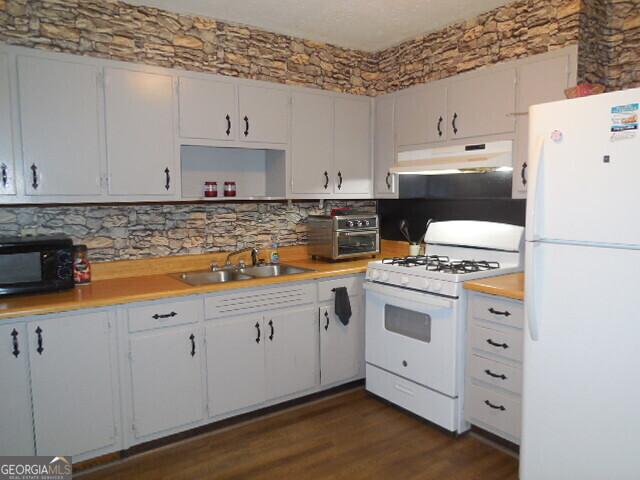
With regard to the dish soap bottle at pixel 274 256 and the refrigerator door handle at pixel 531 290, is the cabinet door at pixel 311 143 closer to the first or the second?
the dish soap bottle at pixel 274 256

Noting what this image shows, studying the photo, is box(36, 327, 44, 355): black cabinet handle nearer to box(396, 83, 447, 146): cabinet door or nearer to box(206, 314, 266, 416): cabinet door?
box(206, 314, 266, 416): cabinet door

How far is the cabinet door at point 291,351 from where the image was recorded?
3.10 meters

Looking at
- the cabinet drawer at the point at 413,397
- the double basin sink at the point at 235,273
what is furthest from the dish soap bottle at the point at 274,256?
the cabinet drawer at the point at 413,397

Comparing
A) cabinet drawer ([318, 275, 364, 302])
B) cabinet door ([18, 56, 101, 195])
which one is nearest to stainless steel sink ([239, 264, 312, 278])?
cabinet drawer ([318, 275, 364, 302])

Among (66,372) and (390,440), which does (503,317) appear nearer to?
(390,440)

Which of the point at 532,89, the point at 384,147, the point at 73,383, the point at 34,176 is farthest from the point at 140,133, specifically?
the point at 532,89

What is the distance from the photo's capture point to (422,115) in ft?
11.9

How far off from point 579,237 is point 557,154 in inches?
14.5

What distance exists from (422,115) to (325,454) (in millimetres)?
2497

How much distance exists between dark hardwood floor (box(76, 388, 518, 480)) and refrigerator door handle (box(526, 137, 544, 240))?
1337 millimetres

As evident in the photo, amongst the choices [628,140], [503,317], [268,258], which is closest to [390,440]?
[503,317]

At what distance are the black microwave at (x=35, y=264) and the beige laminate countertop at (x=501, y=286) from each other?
2321 millimetres

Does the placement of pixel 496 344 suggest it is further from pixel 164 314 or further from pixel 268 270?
pixel 164 314

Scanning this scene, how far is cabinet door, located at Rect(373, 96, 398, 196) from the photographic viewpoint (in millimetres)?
3874
